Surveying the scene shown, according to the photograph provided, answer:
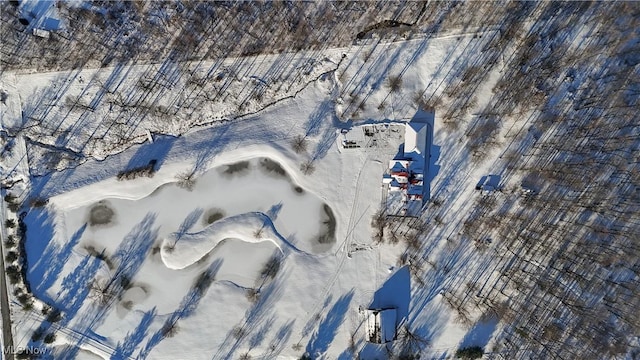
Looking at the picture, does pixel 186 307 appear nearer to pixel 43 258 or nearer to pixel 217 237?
pixel 217 237

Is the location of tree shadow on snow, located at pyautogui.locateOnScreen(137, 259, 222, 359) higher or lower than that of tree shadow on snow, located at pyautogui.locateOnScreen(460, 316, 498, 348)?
lower

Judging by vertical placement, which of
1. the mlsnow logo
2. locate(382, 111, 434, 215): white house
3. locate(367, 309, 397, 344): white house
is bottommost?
the mlsnow logo

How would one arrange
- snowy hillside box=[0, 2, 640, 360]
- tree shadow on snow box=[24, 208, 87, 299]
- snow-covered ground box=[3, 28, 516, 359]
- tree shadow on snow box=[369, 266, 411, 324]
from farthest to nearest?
tree shadow on snow box=[24, 208, 87, 299], tree shadow on snow box=[369, 266, 411, 324], snow-covered ground box=[3, 28, 516, 359], snowy hillside box=[0, 2, 640, 360]

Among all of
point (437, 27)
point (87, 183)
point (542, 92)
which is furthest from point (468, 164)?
point (87, 183)

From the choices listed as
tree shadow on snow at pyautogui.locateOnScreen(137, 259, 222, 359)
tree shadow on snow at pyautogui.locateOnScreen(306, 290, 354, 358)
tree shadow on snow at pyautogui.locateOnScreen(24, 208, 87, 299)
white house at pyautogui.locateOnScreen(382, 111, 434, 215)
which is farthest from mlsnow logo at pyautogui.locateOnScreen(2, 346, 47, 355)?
white house at pyautogui.locateOnScreen(382, 111, 434, 215)

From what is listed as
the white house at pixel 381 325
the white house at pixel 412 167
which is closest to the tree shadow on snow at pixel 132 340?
the white house at pixel 381 325

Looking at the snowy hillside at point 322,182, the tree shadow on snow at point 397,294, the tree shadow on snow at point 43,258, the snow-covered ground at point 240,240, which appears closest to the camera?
the snowy hillside at point 322,182

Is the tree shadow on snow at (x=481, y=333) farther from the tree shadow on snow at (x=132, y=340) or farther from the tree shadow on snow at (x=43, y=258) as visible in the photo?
the tree shadow on snow at (x=43, y=258)

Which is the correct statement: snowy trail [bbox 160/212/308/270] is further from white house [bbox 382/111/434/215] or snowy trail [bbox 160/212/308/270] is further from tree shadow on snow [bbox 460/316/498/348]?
tree shadow on snow [bbox 460/316/498/348]
